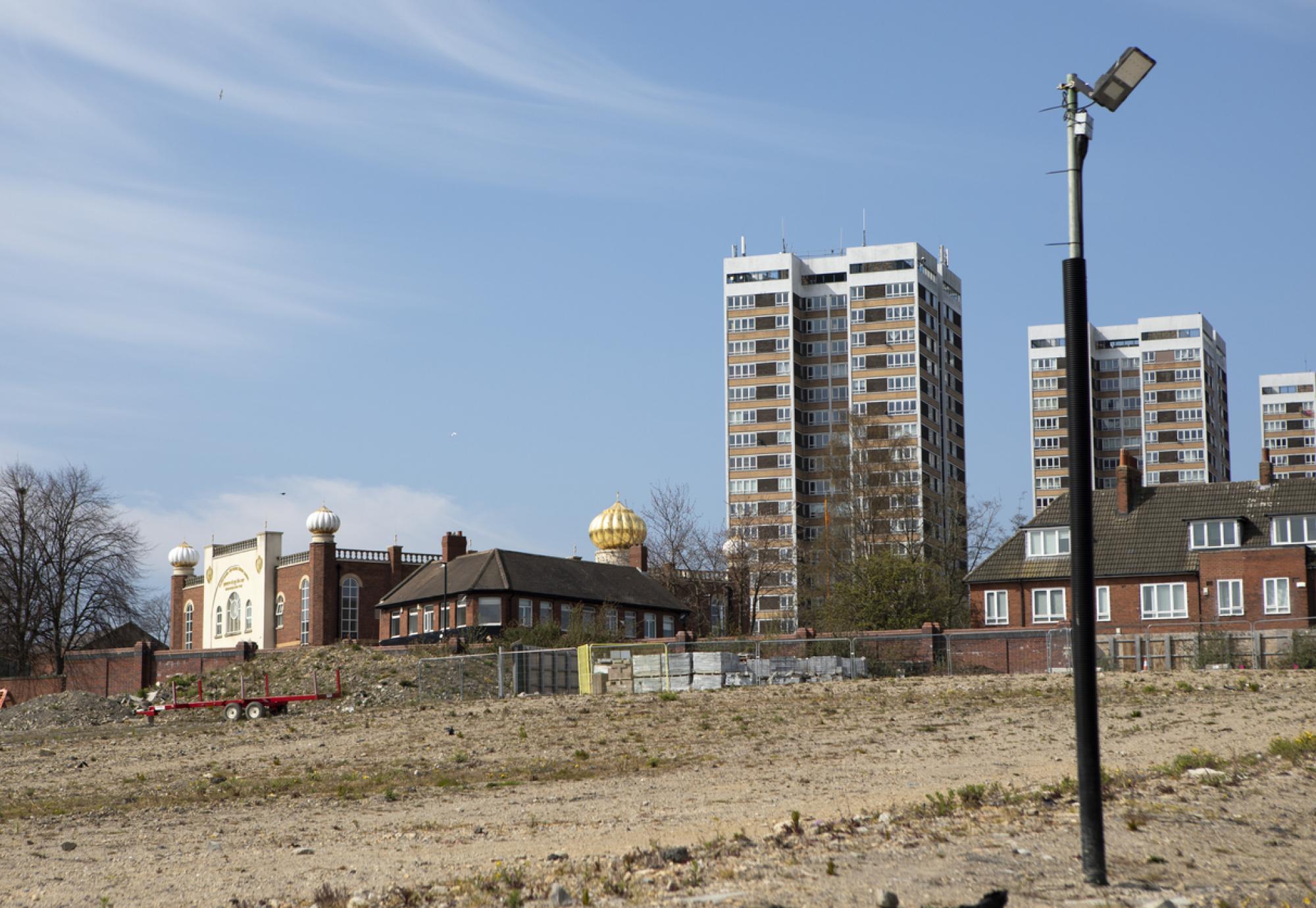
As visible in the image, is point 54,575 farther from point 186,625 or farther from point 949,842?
point 949,842

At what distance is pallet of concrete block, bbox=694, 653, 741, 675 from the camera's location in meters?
47.8

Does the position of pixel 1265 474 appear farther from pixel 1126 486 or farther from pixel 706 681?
pixel 706 681

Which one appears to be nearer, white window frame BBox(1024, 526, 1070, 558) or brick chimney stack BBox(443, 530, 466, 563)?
white window frame BBox(1024, 526, 1070, 558)

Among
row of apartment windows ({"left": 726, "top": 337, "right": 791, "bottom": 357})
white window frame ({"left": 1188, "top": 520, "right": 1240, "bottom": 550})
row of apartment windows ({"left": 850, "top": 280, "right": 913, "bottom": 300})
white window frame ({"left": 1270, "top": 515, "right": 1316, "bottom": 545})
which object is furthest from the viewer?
row of apartment windows ({"left": 726, "top": 337, "right": 791, "bottom": 357})

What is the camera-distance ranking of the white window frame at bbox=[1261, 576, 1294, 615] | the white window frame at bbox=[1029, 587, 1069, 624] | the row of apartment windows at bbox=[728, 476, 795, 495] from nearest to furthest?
1. the white window frame at bbox=[1261, 576, 1294, 615]
2. the white window frame at bbox=[1029, 587, 1069, 624]
3. the row of apartment windows at bbox=[728, 476, 795, 495]

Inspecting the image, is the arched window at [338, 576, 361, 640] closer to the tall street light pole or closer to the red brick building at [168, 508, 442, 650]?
the red brick building at [168, 508, 442, 650]

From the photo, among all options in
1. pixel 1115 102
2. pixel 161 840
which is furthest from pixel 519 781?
pixel 1115 102

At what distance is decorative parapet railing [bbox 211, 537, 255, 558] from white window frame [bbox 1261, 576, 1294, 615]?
200 feet

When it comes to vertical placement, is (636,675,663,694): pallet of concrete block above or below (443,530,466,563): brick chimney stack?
below

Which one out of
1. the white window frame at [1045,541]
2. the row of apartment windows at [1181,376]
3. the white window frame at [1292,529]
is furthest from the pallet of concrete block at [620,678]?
the row of apartment windows at [1181,376]

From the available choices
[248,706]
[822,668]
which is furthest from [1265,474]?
[248,706]

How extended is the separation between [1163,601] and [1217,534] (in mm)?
3640

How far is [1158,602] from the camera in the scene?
63125 mm

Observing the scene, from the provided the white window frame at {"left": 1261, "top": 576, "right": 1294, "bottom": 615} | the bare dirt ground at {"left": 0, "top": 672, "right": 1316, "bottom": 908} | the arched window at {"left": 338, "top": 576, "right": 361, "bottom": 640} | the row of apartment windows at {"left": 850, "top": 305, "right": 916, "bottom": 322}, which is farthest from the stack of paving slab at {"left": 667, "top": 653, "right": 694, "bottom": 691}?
the row of apartment windows at {"left": 850, "top": 305, "right": 916, "bottom": 322}
